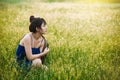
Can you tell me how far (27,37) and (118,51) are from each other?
91cm

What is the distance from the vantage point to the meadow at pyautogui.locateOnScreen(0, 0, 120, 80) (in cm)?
302

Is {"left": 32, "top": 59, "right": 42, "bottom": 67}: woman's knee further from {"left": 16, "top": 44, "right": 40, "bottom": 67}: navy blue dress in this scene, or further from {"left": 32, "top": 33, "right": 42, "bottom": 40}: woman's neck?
{"left": 32, "top": 33, "right": 42, "bottom": 40}: woman's neck

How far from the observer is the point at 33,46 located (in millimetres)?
3068

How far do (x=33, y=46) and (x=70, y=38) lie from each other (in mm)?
447

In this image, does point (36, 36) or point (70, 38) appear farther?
point (70, 38)

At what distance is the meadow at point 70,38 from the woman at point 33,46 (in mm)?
78

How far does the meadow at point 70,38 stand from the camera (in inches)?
119

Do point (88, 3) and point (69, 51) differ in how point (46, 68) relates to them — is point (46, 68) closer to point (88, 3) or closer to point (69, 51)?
point (69, 51)

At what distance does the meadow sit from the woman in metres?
0.08

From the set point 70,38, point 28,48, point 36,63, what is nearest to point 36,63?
point 36,63

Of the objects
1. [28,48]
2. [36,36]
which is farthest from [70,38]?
[28,48]

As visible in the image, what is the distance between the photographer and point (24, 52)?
3.06 metres

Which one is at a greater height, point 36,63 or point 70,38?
point 70,38

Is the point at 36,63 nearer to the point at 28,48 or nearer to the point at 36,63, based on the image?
the point at 36,63
